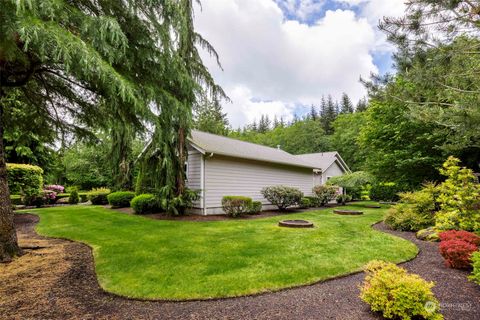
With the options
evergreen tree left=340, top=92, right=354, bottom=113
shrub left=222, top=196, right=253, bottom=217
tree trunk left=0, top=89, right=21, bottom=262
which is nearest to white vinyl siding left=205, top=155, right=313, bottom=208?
shrub left=222, top=196, right=253, bottom=217

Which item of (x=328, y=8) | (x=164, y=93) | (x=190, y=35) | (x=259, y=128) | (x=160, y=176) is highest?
(x=259, y=128)

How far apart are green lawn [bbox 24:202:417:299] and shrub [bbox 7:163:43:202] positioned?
20.5ft

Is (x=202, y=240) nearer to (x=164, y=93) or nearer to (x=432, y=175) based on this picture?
(x=164, y=93)

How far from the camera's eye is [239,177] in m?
13.1

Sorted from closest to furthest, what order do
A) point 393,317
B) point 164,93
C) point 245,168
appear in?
point 393,317, point 164,93, point 245,168

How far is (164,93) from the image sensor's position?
4.88 metres

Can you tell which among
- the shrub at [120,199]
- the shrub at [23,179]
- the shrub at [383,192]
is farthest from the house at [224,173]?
the shrub at [383,192]

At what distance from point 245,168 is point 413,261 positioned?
9.00 m

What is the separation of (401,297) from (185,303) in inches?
104

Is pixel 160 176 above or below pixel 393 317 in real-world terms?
above

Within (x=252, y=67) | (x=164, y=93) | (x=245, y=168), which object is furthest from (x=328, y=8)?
(x=164, y=93)

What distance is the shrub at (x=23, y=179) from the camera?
516 inches

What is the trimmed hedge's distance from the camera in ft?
43.0

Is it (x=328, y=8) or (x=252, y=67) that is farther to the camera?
(x=252, y=67)
